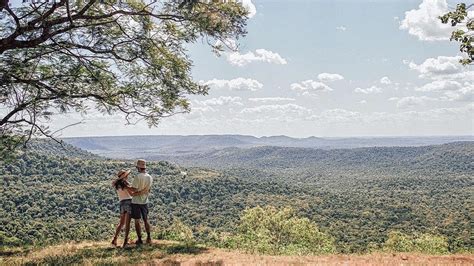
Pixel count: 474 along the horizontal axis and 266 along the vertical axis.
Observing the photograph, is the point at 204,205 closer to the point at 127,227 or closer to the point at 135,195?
the point at 127,227

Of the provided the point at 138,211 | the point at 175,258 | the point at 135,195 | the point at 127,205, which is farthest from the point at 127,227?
the point at 175,258

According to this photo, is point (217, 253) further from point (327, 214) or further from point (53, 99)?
point (327, 214)

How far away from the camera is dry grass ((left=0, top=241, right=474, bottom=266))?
8.84 metres

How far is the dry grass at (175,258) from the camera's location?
8.84 metres

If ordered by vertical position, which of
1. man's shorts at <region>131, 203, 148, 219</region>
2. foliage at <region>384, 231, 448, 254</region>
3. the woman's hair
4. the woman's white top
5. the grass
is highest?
the woman's hair

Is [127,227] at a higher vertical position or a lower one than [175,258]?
higher

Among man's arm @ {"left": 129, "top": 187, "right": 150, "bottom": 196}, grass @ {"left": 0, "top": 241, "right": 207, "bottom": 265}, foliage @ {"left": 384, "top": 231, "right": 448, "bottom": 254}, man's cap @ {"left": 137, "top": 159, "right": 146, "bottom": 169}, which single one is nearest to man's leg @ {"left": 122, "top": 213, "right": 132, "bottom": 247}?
grass @ {"left": 0, "top": 241, "right": 207, "bottom": 265}

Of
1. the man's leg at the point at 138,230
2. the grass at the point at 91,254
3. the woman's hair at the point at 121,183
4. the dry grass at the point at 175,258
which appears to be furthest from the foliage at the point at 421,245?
the woman's hair at the point at 121,183

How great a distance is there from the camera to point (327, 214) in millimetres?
103875

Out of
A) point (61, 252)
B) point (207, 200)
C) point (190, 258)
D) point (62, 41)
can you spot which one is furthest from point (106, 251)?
point (207, 200)

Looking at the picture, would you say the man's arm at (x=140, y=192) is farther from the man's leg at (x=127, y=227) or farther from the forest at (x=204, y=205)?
the forest at (x=204, y=205)

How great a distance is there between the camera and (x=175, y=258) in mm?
9438

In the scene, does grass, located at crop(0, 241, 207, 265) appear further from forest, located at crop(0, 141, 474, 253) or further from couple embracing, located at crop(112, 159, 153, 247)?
forest, located at crop(0, 141, 474, 253)

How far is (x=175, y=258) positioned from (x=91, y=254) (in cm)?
227
